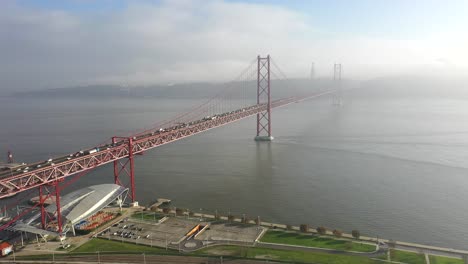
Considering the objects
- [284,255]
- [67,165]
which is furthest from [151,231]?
[284,255]

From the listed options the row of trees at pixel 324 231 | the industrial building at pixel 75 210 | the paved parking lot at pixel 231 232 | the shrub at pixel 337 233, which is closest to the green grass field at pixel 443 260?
the row of trees at pixel 324 231

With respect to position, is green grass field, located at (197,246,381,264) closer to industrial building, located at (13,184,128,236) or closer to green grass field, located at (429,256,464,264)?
green grass field, located at (429,256,464,264)

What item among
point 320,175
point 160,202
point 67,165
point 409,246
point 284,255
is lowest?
point 409,246

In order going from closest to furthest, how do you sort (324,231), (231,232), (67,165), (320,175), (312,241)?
(312,241) < (324,231) < (231,232) < (67,165) < (320,175)

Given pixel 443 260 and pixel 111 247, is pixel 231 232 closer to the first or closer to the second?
pixel 111 247

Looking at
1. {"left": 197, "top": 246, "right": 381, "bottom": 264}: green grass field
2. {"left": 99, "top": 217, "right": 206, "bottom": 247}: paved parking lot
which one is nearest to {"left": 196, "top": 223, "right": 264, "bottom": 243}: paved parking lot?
{"left": 99, "top": 217, "right": 206, "bottom": 247}: paved parking lot
